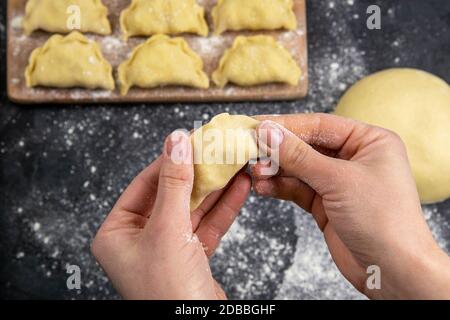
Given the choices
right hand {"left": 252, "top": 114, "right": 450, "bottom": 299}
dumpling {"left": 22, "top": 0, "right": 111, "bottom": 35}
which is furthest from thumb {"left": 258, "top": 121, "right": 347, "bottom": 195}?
dumpling {"left": 22, "top": 0, "right": 111, "bottom": 35}

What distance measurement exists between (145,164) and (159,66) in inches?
12.3

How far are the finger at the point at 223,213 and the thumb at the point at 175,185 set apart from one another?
351 mm

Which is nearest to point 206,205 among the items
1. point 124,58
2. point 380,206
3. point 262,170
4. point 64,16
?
point 262,170

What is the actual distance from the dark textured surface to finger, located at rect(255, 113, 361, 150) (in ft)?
1.72

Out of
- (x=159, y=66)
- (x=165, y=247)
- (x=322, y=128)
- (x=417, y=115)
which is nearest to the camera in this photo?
(x=165, y=247)

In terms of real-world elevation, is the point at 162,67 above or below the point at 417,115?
above

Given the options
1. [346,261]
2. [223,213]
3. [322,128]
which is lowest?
[346,261]

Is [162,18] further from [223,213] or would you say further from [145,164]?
[223,213]

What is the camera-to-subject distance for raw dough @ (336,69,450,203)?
1555mm

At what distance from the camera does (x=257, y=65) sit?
1.68 metres

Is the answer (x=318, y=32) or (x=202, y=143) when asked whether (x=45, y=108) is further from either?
(x=318, y=32)

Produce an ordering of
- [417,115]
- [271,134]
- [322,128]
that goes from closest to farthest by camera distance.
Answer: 1. [271,134]
2. [322,128]
3. [417,115]

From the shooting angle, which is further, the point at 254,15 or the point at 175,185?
the point at 254,15

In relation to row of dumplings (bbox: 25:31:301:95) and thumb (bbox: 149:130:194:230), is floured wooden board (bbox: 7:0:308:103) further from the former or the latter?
thumb (bbox: 149:130:194:230)
